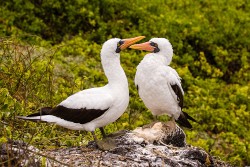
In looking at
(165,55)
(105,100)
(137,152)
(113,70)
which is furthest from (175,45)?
(105,100)

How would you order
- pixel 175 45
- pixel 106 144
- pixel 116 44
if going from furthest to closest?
pixel 175 45, pixel 106 144, pixel 116 44

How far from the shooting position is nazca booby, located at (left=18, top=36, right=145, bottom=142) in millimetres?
5633

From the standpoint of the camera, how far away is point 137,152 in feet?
19.6

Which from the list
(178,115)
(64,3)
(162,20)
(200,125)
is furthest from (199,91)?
(178,115)

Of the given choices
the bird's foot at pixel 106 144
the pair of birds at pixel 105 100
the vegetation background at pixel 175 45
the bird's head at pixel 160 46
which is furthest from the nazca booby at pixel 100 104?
the vegetation background at pixel 175 45

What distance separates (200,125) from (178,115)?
411cm

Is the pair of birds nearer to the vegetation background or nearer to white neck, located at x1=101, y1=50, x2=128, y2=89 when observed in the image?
white neck, located at x1=101, y1=50, x2=128, y2=89

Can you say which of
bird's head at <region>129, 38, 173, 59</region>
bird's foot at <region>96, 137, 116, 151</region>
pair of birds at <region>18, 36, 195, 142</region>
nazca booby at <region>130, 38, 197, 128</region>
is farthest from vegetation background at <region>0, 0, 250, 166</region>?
bird's foot at <region>96, 137, 116, 151</region>

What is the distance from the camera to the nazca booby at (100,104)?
222 inches

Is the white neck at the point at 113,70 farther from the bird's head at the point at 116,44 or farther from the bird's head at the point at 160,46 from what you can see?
the bird's head at the point at 160,46

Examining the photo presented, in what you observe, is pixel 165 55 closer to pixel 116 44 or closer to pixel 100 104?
pixel 116 44

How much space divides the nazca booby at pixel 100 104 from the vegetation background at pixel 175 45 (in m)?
3.57

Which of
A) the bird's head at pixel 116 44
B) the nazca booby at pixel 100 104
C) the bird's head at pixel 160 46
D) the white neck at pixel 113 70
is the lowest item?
the nazca booby at pixel 100 104

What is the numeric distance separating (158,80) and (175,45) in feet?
24.0
